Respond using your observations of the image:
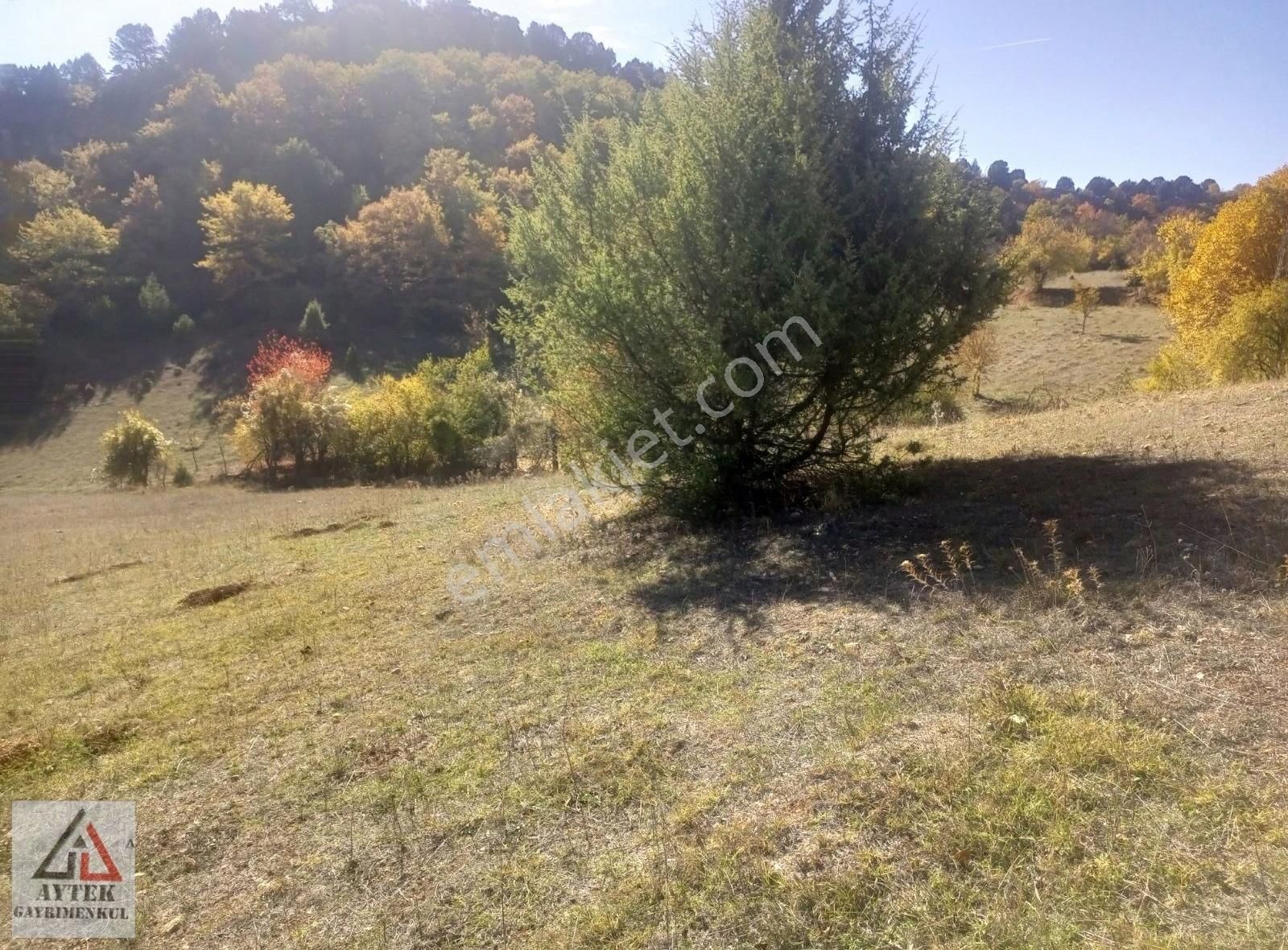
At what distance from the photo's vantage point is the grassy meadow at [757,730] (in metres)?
2.69

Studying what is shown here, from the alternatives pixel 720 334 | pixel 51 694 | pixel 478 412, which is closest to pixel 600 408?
pixel 720 334

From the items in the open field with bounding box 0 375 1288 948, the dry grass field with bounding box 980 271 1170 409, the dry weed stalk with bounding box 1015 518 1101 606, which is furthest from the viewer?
the dry grass field with bounding box 980 271 1170 409

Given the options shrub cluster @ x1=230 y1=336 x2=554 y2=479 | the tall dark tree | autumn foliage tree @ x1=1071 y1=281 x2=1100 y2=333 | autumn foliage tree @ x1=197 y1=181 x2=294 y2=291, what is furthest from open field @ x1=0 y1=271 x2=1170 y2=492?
the tall dark tree

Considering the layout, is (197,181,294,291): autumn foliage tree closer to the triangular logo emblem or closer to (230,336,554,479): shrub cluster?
(230,336,554,479): shrub cluster

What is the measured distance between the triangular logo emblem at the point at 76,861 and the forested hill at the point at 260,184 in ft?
118

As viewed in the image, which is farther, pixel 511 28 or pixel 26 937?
pixel 511 28

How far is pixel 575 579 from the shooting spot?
738 cm

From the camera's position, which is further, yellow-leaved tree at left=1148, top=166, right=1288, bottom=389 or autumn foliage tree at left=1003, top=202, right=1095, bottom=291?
autumn foliage tree at left=1003, top=202, right=1095, bottom=291

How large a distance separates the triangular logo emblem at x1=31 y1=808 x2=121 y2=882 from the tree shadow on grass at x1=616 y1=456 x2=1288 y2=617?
394 centimetres

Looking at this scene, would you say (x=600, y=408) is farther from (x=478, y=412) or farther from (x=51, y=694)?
(x=478, y=412)

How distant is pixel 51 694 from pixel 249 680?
201cm

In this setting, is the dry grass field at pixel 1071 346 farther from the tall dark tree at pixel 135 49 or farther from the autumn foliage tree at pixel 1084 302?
the tall dark tree at pixel 135 49

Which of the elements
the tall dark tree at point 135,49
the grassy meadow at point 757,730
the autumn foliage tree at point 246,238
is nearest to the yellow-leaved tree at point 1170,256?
the grassy meadow at point 757,730

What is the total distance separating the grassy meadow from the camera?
2.69 metres
